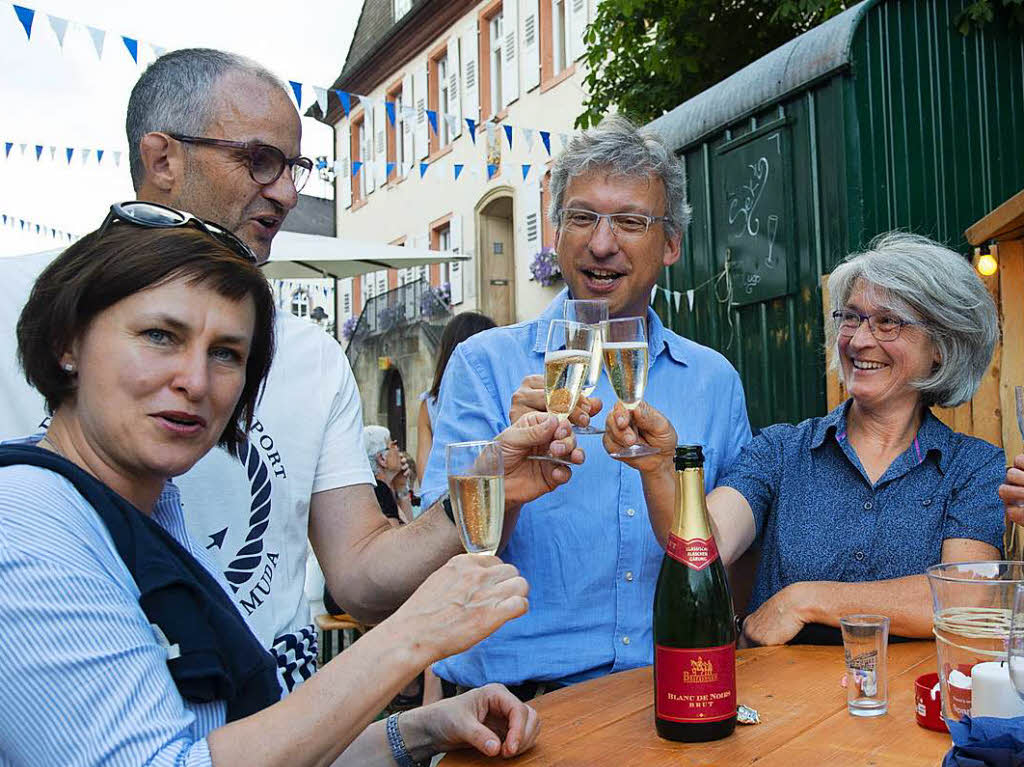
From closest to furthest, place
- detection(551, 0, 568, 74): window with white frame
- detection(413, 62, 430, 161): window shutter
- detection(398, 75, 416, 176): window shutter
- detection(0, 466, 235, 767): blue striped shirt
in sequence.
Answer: detection(0, 466, 235, 767): blue striped shirt, detection(551, 0, 568, 74): window with white frame, detection(413, 62, 430, 161): window shutter, detection(398, 75, 416, 176): window shutter

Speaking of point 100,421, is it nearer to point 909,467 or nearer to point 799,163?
point 909,467

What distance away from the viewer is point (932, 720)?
163 centimetres

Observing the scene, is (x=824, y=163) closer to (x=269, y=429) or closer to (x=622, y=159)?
(x=622, y=159)

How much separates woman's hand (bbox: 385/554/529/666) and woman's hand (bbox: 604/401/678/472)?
2.03ft

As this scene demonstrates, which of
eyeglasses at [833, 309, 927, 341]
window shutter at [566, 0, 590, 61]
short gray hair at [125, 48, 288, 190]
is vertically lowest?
eyeglasses at [833, 309, 927, 341]

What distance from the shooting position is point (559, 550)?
2215mm

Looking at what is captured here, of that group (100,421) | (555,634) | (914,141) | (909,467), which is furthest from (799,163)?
(100,421)

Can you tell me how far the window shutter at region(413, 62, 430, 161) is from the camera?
1908 centimetres

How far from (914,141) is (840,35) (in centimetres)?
74

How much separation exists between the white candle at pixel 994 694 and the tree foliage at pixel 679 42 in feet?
24.7

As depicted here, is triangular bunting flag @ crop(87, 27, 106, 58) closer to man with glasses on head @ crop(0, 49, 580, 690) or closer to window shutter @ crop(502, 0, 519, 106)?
man with glasses on head @ crop(0, 49, 580, 690)

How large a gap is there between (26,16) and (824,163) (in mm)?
4533

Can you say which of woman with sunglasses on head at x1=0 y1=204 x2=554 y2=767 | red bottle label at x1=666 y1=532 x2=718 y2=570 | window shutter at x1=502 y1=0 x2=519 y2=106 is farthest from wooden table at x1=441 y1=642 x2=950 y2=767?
window shutter at x1=502 y1=0 x2=519 y2=106

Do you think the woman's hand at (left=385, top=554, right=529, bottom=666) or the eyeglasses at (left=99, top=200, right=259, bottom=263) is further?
the eyeglasses at (left=99, top=200, right=259, bottom=263)
